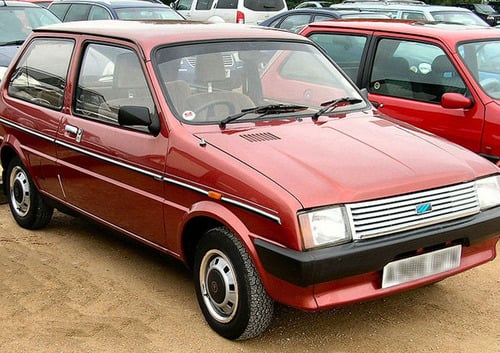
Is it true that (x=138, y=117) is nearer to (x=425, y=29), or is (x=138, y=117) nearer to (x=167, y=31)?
(x=167, y=31)

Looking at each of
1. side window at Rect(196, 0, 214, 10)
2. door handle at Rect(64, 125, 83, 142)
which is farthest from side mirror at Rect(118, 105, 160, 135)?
side window at Rect(196, 0, 214, 10)

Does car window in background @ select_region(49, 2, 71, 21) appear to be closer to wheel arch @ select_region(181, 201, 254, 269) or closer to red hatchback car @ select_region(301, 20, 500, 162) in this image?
red hatchback car @ select_region(301, 20, 500, 162)

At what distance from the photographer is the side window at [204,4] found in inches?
747

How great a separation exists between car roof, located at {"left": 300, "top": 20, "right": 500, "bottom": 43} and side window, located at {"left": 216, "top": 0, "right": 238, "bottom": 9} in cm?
1153

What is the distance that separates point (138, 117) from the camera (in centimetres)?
420

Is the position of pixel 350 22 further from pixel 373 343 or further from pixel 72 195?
pixel 373 343

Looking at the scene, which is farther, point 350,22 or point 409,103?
point 350,22

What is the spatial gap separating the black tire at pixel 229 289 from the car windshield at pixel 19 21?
7.08 meters

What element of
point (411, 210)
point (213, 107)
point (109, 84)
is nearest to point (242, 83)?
point (213, 107)

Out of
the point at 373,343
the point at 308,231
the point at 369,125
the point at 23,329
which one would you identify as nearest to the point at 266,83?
the point at 369,125

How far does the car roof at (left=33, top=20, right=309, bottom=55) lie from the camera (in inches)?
179

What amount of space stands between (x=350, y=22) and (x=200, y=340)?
4.26m

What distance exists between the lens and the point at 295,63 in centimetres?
505

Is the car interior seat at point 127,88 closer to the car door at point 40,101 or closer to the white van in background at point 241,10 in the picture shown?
the car door at point 40,101
